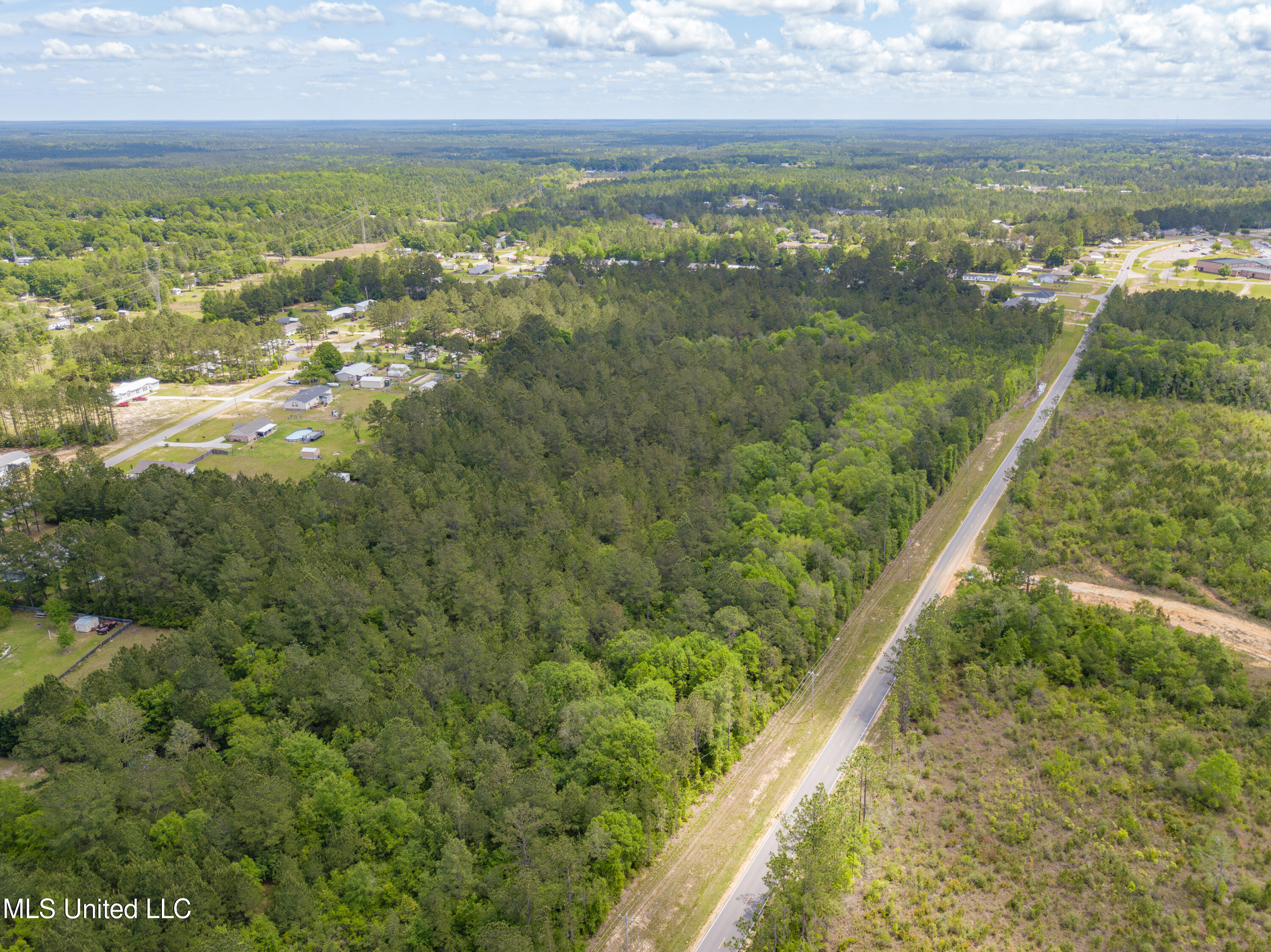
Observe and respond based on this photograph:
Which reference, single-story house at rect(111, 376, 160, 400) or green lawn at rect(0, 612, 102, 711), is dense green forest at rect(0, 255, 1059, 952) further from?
single-story house at rect(111, 376, 160, 400)

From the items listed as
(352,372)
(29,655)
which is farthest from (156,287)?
(29,655)

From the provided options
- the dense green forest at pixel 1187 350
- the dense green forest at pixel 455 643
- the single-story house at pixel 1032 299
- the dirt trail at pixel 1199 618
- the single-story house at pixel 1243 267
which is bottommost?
the dirt trail at pixel 1199 618

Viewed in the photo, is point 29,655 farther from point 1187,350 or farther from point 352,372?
point 1187,350

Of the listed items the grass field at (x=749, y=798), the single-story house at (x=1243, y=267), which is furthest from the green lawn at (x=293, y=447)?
the single-story house at (x=1243, y=267)

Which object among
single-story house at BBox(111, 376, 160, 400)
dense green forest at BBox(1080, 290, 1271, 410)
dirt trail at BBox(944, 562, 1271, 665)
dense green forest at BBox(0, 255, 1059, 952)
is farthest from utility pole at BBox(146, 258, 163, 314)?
dense green forest at BBox(1080, 290, 1271, 410)

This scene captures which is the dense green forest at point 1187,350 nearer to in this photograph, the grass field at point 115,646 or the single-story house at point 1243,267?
the single-story house at point 1243,267

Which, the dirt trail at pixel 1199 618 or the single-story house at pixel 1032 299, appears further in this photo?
the single-story house at pixel 1032 299

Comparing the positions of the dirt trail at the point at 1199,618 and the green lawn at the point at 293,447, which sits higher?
the green lawn at the point at 293,447
